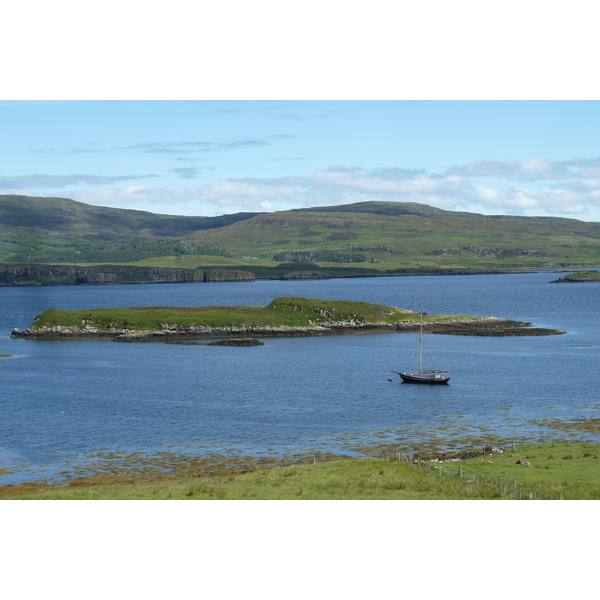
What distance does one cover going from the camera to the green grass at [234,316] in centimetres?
12531

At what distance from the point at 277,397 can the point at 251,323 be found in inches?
2203

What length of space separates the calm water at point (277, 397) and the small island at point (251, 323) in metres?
6.37

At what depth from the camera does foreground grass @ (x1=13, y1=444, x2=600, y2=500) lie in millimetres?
32406

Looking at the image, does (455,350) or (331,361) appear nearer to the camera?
(331,361)

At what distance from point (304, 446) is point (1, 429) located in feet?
78.8

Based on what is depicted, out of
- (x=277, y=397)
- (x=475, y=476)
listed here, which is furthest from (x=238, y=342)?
(x=475, y=476)

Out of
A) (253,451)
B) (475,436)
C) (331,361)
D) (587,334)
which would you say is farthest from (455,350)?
(253,451)

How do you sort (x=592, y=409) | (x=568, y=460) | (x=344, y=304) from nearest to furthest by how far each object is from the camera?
1. (x=568, y=460)
2. (x=592, y=409)
3. (x=344, y=304)

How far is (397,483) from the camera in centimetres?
3481

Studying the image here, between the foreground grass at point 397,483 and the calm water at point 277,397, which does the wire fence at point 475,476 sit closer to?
the foreground grass at point 397,483

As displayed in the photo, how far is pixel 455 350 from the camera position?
349 ft

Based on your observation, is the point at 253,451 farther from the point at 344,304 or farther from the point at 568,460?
the point at 344,304

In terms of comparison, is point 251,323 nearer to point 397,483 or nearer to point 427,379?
point 427,379

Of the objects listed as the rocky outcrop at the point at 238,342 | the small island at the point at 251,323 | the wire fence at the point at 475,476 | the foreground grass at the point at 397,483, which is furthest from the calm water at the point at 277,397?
the foreground grass at the point at 397,483
